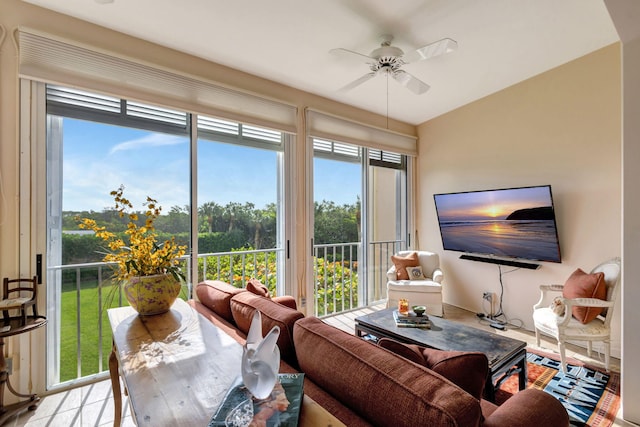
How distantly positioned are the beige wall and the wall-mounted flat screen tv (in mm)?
168

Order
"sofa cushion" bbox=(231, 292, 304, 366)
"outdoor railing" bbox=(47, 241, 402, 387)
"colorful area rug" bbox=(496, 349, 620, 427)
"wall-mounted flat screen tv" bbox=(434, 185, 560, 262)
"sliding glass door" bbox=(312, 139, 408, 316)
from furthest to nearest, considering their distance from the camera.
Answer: "sliding glass door" bbox=(312, 139, 408, 316), "wall-mounted flat screen tv" bbox=(434, 185, 560, 262), "outdoor railing" bbox=(47, 241, 402, 387), "colorful area rug" bbox=(496, 349, 620, 427), "sofa cushion" bbox=(231, 292, 304, 366)

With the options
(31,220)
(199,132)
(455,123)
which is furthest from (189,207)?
(455,123)

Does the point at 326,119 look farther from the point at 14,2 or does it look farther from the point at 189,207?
the point at 14,2

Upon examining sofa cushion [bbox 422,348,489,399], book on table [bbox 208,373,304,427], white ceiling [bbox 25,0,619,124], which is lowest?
sofa cushion [bbox 422,348,489,399]

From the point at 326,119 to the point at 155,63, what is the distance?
178cm

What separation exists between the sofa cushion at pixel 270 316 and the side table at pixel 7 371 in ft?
4.09

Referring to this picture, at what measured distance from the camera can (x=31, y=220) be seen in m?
2.06

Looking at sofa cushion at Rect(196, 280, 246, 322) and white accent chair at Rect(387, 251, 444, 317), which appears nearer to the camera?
sofa cushion at Rect(196, 280, 246, 322)

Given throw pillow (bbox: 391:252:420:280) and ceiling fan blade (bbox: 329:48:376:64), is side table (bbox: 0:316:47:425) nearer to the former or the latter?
ceiling fan blade (bbox: 329:48:376:64)

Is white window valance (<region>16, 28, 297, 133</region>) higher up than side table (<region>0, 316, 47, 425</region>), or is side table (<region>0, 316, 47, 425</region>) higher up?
white window valance (<region>16, 28, 297, 133</region>)

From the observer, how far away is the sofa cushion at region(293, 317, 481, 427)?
0.78 meters

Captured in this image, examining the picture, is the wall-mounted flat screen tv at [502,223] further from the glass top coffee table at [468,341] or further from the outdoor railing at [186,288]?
the glass top coffee table at [468,341]

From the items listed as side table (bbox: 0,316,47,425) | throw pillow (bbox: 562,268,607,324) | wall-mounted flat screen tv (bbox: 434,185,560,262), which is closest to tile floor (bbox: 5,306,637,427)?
side table (bbox: 0,316,47,425)

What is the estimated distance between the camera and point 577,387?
2.23m
